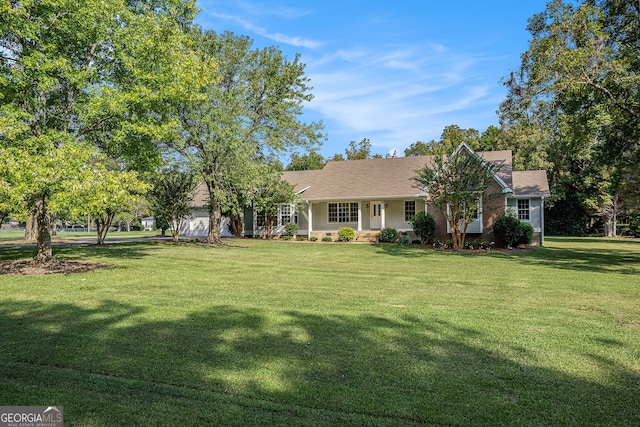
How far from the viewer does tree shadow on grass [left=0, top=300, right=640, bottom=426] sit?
3398 mm

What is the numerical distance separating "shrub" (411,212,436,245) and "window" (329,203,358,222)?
601 cm

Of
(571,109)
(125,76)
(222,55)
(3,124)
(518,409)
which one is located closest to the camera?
(518,409)

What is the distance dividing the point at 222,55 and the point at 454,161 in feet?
43.2

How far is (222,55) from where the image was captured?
21.6m

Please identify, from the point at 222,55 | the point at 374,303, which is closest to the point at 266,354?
the point at 374,303

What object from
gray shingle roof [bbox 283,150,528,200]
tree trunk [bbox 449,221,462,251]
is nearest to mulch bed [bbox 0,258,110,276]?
tree trunk [bbox 449,221,462,251]

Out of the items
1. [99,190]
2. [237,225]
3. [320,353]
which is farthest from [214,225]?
[320,353]

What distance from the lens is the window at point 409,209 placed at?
27.1 metres

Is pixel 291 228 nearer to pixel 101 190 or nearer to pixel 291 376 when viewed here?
pixel 101 190

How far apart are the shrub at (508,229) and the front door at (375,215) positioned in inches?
312

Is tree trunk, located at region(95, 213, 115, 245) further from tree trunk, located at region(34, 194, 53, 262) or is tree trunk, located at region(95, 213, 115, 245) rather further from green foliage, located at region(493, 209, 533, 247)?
green foliage, located at region(493, 209, 533, 247)

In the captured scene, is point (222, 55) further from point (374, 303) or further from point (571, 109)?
point (374, 303)

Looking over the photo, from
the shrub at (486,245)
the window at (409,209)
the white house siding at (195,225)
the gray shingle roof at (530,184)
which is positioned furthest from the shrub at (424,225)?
the white house siding at (195,225)

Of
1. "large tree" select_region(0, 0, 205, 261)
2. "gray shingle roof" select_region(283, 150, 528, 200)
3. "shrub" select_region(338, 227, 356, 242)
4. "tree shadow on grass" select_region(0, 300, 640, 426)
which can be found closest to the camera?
"tree shadow on grass" select_region(0, 300, 640, 426)
